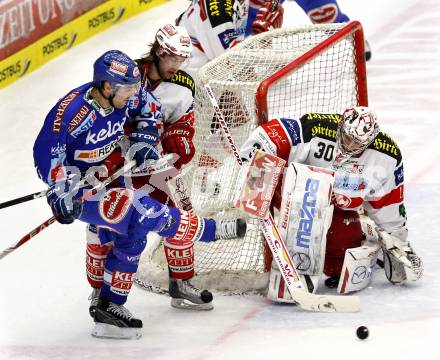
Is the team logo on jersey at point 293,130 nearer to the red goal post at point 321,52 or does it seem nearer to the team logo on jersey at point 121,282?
the red goal post at point 321,52

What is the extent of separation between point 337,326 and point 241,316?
0.42 metres

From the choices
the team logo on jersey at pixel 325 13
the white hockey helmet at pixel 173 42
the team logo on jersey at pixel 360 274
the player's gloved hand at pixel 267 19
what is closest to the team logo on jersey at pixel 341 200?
the team logo on jersey at pixel 360 274

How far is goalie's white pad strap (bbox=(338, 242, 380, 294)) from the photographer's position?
16.6 ft

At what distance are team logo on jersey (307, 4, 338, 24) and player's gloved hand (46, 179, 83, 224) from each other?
144 inches

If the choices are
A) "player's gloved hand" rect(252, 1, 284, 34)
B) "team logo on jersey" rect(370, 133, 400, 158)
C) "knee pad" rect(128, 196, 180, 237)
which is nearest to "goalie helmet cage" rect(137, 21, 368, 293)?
"team logo on jersey" rect(370, 133, 400, 158)

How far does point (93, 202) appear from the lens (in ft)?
15.2

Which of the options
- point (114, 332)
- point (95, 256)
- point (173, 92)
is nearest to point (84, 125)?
point (95, 256)

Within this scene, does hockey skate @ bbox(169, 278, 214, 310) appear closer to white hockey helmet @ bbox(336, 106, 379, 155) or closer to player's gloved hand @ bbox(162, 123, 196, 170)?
player's gloved hand @ bbox(162, 123, 196, 170)

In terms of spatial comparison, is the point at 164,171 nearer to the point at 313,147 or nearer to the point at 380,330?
the point at 313,147

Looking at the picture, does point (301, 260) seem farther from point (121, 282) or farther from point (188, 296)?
point (121, 282)

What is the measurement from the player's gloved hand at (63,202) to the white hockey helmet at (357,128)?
44.7 inches

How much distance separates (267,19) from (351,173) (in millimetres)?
1735

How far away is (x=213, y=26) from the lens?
628cm

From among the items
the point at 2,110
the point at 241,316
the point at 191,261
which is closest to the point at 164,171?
the point at 191,261
